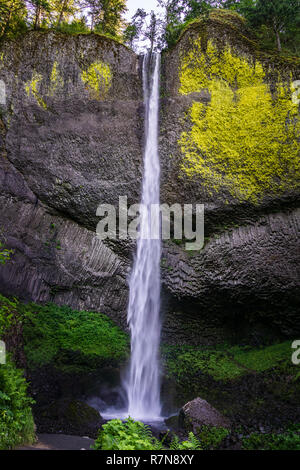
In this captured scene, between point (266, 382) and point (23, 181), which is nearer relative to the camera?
point (266, 382)

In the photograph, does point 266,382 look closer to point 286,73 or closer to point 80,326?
point 80,326

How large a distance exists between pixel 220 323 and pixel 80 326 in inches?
206

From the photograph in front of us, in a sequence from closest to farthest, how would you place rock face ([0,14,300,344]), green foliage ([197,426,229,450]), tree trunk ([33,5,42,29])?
green foliage ([197,426,229,450]) < rock face ([0,14,300,344]) < tree trunk ([33,5,42,29])

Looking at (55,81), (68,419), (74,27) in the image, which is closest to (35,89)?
(55,81)

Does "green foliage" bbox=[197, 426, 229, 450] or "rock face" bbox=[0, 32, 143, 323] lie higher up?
"rock face" bbox=[0, 32, 143, 323]

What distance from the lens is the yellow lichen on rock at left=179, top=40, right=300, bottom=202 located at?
499 inches

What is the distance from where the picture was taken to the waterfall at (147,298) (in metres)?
10.6

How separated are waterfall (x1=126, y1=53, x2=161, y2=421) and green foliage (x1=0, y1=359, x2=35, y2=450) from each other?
16.1ft

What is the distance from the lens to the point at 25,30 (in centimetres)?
1430

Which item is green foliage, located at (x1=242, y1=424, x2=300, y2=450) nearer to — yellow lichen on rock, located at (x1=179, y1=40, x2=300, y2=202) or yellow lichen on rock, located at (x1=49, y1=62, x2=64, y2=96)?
yellow lichen on rock, located at (x1=179, y1=40, x2=300, y2=202)

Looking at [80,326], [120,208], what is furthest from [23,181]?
[80,326]

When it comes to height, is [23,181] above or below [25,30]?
below

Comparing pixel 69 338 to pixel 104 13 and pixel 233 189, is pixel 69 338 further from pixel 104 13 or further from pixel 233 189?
pixel 104 13

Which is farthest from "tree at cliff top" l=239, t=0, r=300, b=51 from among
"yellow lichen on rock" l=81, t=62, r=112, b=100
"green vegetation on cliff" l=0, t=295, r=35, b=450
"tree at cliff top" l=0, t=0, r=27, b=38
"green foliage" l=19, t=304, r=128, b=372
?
"green vegetation on cliff" l=0, t=295, r=35, b=450
